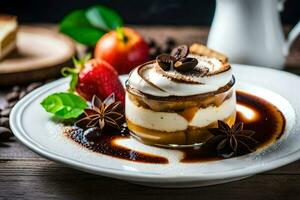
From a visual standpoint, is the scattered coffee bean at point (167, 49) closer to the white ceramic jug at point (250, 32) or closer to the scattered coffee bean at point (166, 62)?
the white ceramic jug at point (250, 32)

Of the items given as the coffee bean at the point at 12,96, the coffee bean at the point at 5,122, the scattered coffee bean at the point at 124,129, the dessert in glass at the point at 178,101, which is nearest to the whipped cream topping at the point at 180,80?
the dessert in glass at the point at 178,101

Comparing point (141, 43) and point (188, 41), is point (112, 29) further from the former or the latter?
point (188, 41)

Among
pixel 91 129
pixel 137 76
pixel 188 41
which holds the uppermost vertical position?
pixel 137 76

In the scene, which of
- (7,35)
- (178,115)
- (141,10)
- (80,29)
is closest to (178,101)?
(178,115)

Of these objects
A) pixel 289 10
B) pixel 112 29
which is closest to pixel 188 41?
pixel 112 29

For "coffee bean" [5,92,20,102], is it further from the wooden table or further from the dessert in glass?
the dessert in glass

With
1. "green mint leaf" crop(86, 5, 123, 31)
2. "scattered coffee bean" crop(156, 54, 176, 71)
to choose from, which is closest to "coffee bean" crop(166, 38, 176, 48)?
"green mint leaf" crop(86, 5, 123, 31)

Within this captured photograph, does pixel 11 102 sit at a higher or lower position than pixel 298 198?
lower
